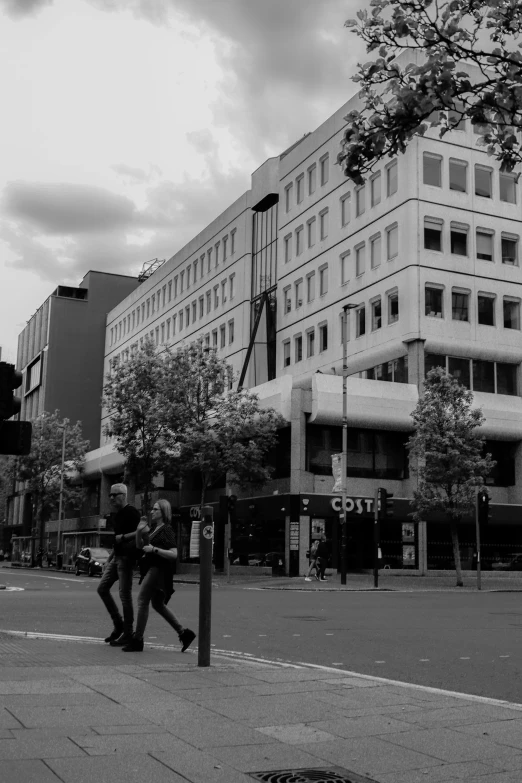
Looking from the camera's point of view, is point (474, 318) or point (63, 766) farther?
point (474, 318)

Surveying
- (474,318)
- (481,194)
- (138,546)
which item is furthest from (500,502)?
(138,546)

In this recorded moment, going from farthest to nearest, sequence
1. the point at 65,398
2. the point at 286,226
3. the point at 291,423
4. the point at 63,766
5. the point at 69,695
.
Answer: the point at 65,398 → the point at 286,226 → the point at 291,423 → the point at 69,695 → the point at 63,766

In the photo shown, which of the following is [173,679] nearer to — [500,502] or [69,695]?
[69,695]

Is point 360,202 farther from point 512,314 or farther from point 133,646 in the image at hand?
point 133,646

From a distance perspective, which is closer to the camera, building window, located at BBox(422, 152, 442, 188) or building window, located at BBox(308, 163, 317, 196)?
building window, located at BBox(422, 152, 442, 188)

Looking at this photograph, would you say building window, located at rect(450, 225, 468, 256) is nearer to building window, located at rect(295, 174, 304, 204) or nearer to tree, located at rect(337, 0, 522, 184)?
building window, located at rect(295, 174, 304, 204)

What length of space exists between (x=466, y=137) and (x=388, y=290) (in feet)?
30.0

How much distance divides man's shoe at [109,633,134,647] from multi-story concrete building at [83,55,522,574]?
1279 inches

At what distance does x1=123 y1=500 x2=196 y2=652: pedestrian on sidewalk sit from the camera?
10344mm

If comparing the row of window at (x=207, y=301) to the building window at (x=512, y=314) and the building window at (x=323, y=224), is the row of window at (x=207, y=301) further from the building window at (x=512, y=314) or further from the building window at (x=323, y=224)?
the building window at (x=512, y=314)

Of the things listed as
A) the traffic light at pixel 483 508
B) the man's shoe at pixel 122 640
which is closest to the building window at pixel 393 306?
the traffic light at pixel 483 508

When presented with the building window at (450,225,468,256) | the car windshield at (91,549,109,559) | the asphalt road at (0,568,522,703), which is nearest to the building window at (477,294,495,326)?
the building window at (450,225,468,256)

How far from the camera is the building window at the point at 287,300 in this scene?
56.8 m

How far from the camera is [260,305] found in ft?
195
